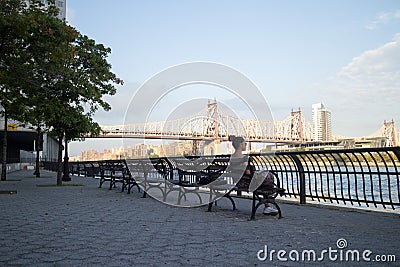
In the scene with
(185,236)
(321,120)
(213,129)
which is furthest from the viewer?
(321,120)

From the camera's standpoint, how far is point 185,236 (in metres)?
4.50

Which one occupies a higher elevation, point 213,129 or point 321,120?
point 321,120

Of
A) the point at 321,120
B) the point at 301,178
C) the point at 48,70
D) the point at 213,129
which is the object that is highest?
the point at 321,120

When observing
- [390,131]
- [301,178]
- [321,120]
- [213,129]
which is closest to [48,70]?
[301,178]

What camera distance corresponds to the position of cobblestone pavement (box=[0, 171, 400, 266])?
3.47m

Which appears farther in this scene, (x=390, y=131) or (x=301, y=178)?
(x=390, y=131)

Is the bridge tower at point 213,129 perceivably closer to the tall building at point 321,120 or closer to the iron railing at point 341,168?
the iron railing at point 341,168

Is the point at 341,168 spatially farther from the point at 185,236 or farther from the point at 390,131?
the point at 390,131

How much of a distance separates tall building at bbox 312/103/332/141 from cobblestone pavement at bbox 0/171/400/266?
52.3 meters

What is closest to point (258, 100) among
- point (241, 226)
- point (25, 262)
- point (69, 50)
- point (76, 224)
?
point (241, 226)

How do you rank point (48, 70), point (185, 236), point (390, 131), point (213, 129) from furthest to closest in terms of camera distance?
point (390, 131) < point (213, 129) < point (48, 70) < point (185, 236)

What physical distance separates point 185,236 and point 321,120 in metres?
71.9

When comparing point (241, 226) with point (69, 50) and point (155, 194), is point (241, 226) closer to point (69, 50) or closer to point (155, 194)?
point (155, 194)

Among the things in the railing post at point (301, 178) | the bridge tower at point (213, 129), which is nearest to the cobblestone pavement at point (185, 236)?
the railing post at point (301, 178)
